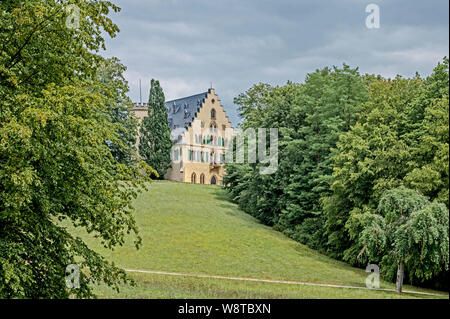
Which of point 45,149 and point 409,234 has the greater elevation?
point 45,149

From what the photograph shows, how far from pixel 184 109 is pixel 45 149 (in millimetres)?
56588

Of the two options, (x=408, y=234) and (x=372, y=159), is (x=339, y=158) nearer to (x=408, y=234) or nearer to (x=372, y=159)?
(x=372, y=159)

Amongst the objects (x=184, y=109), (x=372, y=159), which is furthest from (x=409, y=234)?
(x=184, y=109)

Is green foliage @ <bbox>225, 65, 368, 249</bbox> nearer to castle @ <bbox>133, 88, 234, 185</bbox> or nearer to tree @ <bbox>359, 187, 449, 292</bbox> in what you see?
tree @ <bbox>359, 187, 449, 292</bbox>

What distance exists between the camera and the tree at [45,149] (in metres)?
8.05

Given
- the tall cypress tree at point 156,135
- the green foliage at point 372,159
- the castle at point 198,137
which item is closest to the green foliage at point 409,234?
the green foliage at point 372,159

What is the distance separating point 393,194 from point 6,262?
52.2 ft

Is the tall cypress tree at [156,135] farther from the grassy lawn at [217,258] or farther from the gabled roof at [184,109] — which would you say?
the grassy lawn at [217,258]

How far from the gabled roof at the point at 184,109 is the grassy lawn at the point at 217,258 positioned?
22313mm

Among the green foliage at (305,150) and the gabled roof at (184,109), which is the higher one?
the gabled roof at (184,109)

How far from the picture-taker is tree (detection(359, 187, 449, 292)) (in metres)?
16.4

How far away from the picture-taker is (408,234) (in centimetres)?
1866

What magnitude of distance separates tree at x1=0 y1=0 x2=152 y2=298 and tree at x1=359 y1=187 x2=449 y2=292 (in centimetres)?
1090

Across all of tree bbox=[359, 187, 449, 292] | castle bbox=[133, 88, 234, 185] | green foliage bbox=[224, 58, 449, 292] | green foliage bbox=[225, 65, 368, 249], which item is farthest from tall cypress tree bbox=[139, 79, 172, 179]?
tree bbox=[359, 187, 449, 292]
